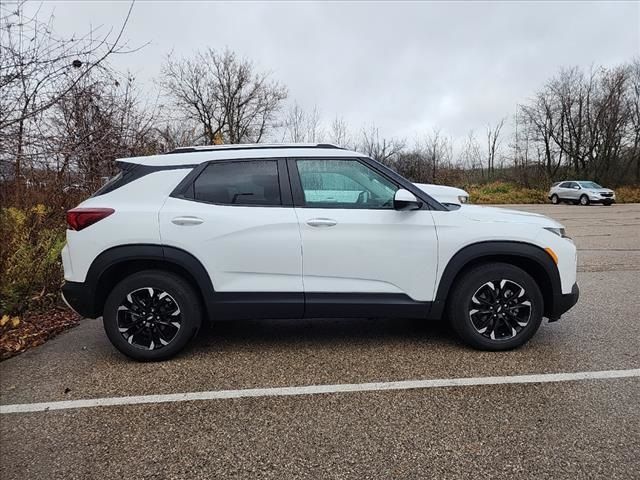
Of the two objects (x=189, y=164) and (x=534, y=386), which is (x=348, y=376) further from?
(x=189, y=164)

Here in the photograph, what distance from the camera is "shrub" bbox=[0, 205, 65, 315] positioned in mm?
5129

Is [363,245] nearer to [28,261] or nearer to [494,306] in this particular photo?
[494,306]

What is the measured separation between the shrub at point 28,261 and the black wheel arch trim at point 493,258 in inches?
185

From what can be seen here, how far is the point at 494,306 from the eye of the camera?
3699 mm

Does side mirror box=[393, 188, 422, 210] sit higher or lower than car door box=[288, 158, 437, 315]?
higher

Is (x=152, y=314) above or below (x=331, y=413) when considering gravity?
above

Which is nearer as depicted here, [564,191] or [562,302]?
[562,302]

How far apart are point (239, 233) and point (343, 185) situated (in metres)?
0.98

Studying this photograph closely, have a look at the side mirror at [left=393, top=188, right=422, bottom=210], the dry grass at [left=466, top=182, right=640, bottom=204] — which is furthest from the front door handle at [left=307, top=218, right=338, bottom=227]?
the dry grass at [left=466, top=182, right=640, bottom=204]

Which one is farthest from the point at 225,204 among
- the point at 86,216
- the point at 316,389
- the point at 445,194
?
the point at 445,194

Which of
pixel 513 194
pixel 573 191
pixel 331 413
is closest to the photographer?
pixel 331 413

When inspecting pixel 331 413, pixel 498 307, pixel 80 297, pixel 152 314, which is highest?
pixel 80 297

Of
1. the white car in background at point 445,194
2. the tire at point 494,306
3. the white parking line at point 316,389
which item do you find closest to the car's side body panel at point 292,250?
the tire at point 494,306

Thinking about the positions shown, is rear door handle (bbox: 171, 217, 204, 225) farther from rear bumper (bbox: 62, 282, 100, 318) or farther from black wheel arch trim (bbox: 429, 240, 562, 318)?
black wheel arch trim (bbox: 429, 240, 562, 318)
